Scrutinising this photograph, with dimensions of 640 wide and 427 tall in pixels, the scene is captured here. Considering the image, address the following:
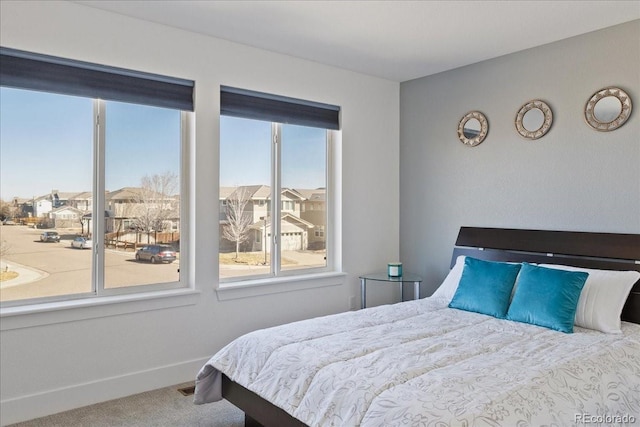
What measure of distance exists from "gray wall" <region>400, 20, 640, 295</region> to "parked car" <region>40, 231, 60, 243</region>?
3120 millimetres

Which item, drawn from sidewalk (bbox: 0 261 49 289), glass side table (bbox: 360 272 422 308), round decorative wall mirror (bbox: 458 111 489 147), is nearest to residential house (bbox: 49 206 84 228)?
sidewalk (bbox: 0 261 49 289)

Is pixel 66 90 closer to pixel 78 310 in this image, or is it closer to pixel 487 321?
pixel 78 310

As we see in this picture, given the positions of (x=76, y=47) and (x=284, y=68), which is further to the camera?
(x=284, y=68)

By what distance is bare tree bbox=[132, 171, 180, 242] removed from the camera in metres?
3.48

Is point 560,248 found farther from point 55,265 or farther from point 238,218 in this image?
point 55,265

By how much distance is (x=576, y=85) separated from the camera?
3594 mm

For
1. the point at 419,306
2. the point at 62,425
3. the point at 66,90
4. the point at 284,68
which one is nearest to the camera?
the point at 62,425

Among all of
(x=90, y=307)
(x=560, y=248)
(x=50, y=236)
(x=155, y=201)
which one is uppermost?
(x=155, y=201)

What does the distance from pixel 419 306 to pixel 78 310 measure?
7.63 ft

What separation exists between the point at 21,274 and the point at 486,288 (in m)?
3.05

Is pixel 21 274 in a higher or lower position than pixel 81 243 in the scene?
lower

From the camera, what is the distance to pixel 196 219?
360 centimetres

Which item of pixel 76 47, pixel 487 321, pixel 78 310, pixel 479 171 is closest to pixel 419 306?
pixel 487 321

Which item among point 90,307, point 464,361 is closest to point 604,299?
point 464,361
